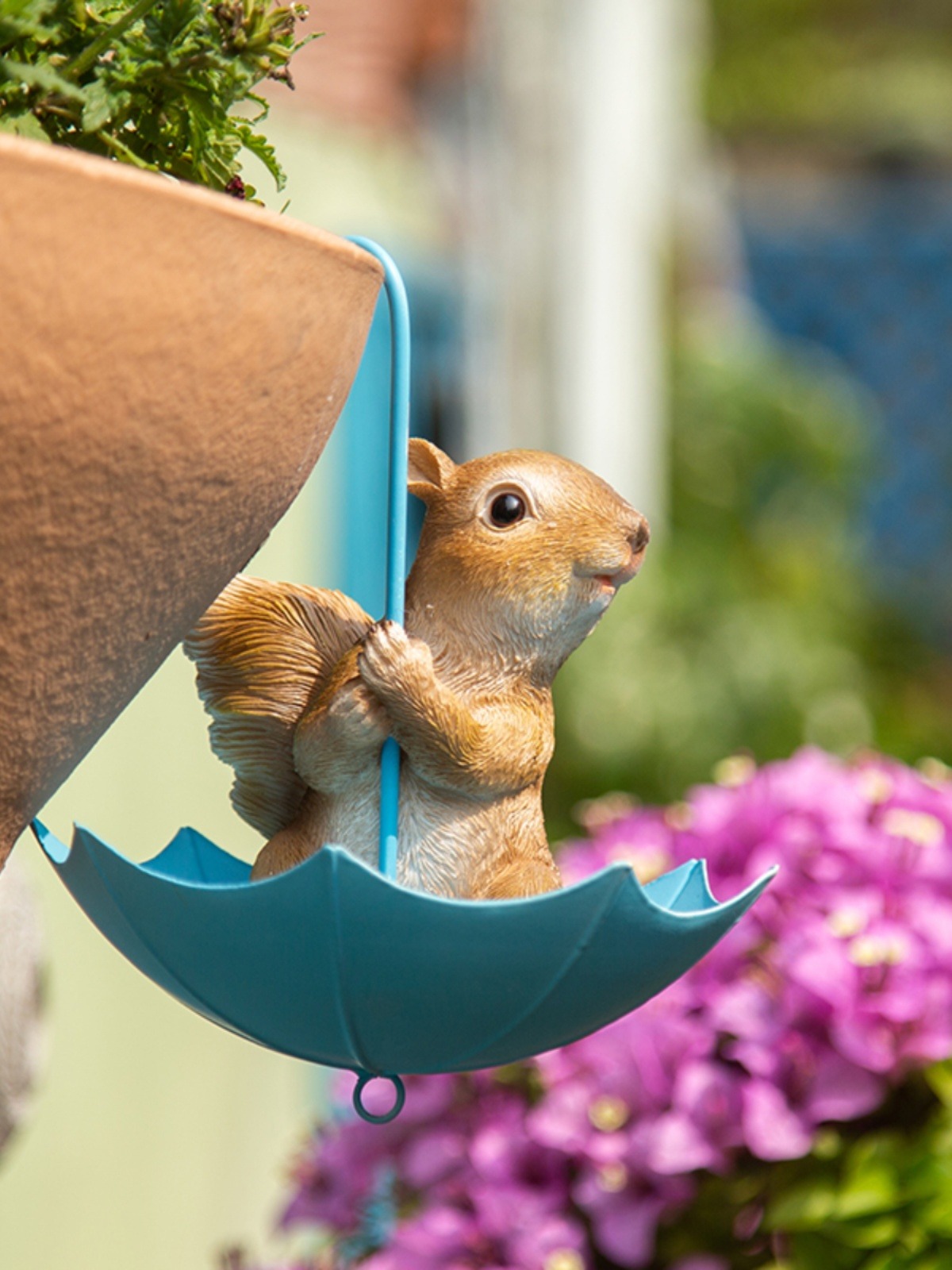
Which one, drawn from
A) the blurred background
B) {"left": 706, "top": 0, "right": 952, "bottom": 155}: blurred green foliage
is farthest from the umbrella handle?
{"left": 706, "top": 0, "right": 952, "bottom": 155}: blurred green foliage

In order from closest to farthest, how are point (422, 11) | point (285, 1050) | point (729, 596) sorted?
point (285, 1050), point (422, 11), point (729, 596)

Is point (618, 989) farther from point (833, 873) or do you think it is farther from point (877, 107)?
point (877, 107)

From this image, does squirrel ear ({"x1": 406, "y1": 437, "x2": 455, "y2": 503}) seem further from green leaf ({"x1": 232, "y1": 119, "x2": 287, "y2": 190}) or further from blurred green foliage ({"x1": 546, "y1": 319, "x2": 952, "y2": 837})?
blurred green foliage ({"x1": 546, "y1": 319, "x2": 952, "y2": 837})

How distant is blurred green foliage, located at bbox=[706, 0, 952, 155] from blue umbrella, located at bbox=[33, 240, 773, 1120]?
9491 millimetres

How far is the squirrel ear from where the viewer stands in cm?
74

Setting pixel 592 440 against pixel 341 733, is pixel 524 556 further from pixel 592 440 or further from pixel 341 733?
pixel 592 440

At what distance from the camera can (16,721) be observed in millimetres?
598

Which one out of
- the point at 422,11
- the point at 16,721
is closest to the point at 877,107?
the point at 422,11

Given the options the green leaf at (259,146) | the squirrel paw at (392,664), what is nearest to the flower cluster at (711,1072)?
the squirrel paw at (392,664)

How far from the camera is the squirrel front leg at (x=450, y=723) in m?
0.67

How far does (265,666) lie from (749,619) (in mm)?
4230

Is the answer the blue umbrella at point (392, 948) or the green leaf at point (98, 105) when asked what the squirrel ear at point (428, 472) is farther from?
the green leaf at point (98, 105)

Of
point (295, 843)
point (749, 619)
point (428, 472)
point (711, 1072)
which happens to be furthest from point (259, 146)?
point (749, 619)

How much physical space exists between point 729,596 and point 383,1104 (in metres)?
3.74
